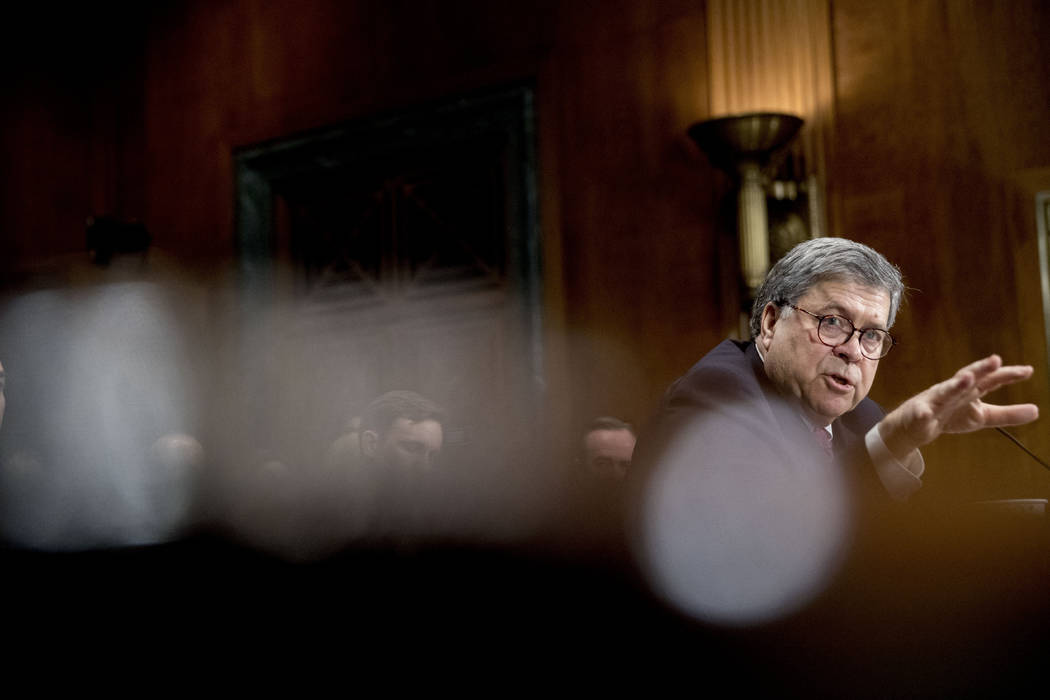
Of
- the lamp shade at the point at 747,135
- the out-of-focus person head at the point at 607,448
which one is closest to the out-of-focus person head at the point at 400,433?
the out-of-focus person head at the point at 607,448

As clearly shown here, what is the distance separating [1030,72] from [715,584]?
2810 millimetres

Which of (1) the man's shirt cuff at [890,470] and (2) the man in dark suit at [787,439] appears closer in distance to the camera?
(2) the man in dark suit at [787,439]

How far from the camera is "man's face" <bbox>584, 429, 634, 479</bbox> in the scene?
328 centimetres

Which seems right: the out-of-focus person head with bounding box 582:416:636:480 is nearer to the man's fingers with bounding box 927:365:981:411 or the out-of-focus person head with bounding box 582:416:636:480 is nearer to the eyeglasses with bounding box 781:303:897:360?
the eyeglasses with bounding box 781:303:897:360

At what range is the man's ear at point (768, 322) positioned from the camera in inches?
68.9

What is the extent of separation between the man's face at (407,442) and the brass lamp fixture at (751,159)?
1158mm

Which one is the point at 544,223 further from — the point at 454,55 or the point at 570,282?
the point at 454,55

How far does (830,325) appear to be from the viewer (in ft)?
5.51

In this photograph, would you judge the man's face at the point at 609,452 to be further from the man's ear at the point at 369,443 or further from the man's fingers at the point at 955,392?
the man's fingers at the point at 955,392

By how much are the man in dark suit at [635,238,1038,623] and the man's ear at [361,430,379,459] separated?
5.60 feet

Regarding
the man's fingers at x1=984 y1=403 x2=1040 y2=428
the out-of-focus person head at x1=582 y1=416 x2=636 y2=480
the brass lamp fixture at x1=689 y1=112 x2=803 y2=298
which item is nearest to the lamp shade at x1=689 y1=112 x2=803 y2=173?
the brass lamp fixture at x1=689 y1=112 x2=803 y2=298

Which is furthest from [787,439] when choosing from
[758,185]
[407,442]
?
[758,185]

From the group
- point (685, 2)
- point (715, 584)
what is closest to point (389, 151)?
point (685, 2)

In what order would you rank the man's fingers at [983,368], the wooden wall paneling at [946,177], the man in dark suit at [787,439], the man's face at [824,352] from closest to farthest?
the man in dark suit at [787,439], the man's fingers at [983,368], the man's face at [824,352], the wooden wall paneling at [946,177]
